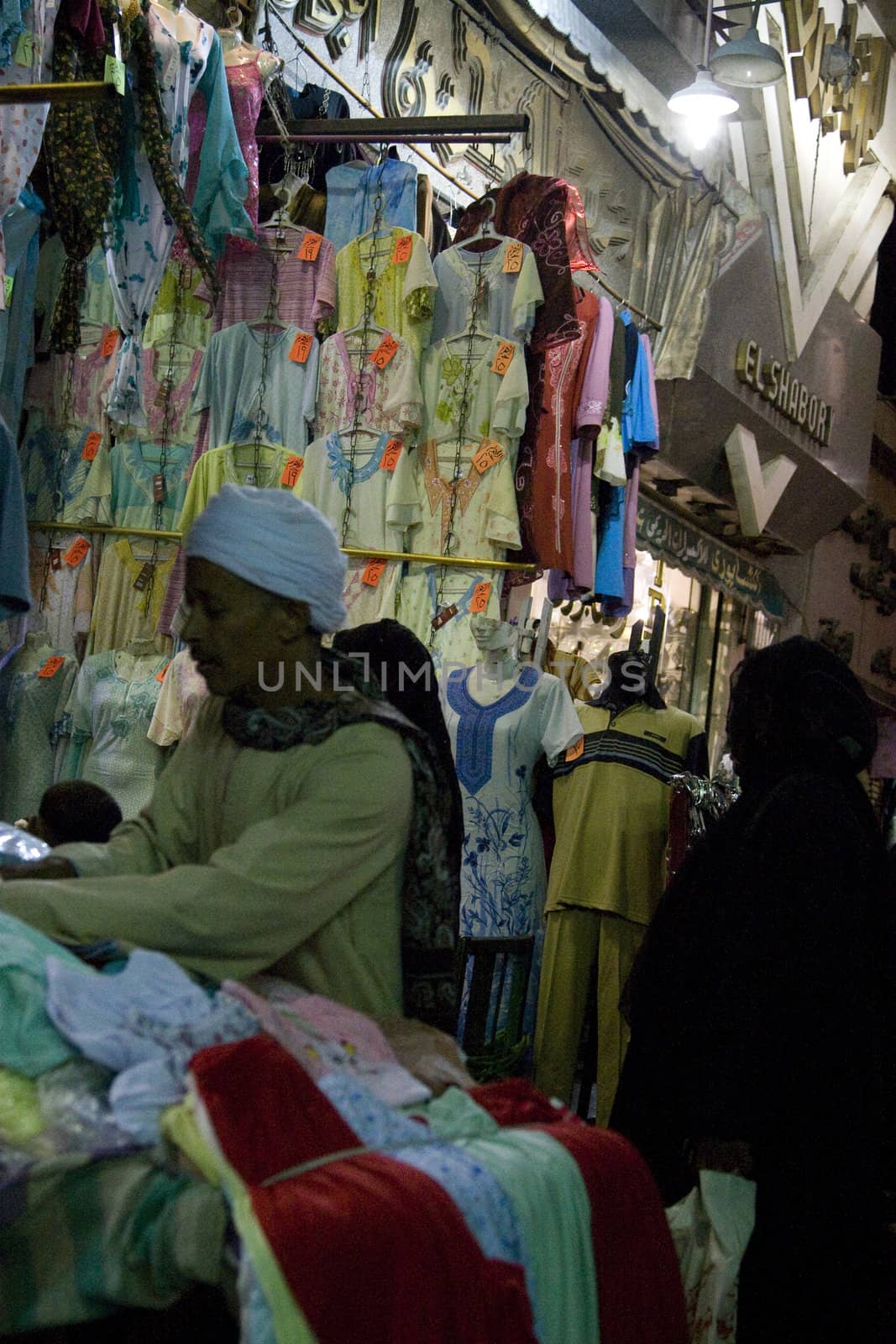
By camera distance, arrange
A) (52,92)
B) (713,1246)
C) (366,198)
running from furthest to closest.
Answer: (366,198) < (713,1246) < (52,92)

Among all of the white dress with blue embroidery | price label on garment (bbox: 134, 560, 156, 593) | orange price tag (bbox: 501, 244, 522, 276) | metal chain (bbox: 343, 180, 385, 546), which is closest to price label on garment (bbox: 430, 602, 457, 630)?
the white dress with blue embroidery

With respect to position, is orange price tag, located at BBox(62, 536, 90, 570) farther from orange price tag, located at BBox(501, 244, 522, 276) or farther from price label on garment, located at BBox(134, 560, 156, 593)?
orange price tag, located at BBox(501, 244, 522, 276)

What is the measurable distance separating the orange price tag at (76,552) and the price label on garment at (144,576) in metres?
0.21

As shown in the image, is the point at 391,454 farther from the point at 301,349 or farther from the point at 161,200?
the point at 161,200

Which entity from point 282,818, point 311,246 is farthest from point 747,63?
point 282,818

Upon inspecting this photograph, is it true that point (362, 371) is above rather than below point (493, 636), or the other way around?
above

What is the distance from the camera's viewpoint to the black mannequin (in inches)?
229

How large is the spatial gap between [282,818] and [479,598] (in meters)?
3.38

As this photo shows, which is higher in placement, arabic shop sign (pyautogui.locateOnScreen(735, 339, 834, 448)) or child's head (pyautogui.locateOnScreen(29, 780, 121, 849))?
arabic shop sign (pyautogui.locateOnScreen(735, 339, 834, 448))

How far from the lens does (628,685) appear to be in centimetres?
583

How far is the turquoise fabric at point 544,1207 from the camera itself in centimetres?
216

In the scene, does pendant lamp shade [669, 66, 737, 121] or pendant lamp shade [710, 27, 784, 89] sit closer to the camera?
pendant lamp shade [669, 66, 737, 121]

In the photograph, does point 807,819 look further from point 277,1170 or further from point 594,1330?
point 277,1170

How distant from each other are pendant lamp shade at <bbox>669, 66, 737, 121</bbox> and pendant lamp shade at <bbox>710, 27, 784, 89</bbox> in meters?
0.26
